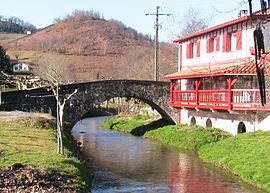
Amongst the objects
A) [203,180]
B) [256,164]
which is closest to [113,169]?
[203,180]

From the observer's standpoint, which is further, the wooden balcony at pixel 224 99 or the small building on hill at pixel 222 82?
the small building on hill at pixel 222 82

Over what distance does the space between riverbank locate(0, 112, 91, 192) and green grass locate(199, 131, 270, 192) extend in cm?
681

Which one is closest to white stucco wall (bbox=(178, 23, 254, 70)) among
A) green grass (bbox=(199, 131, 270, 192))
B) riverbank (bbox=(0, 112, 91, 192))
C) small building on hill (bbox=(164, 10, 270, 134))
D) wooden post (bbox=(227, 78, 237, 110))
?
small building on hill (bbox=(164, 10, 270, 134))

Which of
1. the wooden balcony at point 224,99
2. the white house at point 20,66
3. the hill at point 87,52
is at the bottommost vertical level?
the wooden balcony at point 224,99

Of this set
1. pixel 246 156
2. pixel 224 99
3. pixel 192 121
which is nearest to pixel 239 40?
pixel 224 99

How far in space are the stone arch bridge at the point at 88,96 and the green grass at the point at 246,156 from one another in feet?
39.4

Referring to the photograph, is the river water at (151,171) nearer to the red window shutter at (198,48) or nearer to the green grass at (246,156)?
the green grass at (246,156)

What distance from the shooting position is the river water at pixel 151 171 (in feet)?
67.7

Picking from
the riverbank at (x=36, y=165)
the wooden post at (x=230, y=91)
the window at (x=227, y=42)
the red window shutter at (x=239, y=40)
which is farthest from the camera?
the window at (x=227, y=42)

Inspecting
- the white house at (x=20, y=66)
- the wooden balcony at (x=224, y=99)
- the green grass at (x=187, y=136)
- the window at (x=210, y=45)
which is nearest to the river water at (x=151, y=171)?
the green grass at (x=187, y=136)

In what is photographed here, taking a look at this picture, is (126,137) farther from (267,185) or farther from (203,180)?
(267,185)

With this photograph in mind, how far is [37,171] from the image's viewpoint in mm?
16344

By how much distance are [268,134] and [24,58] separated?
12468cm

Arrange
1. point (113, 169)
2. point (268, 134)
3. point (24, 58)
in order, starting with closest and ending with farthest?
1. point (113, 169)
2. point (268, 134)
3. point (24, 58)
